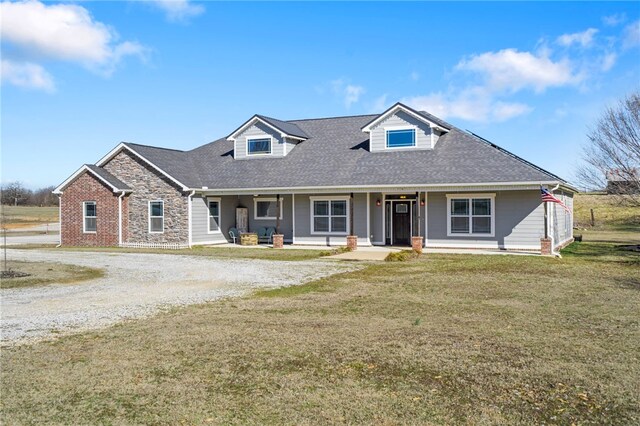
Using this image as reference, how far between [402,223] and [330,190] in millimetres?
3634

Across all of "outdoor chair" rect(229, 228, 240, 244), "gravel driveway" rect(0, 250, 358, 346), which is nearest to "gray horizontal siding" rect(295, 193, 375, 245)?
"outdoor chair" rect(229, 228, 240, 244)

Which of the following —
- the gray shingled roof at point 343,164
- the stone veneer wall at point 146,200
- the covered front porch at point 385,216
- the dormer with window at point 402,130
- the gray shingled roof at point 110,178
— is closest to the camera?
the covered front porch at point 385,216

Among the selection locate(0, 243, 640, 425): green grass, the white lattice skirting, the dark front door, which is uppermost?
the dark front door

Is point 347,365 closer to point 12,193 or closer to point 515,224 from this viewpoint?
point 515,224

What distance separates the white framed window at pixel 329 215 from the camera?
83.6ft

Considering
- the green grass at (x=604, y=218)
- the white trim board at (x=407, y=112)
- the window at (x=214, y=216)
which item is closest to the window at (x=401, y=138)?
the white trim board at (x=407, y=112)

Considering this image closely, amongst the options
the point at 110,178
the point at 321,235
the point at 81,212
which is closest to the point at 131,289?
the point at 321,235

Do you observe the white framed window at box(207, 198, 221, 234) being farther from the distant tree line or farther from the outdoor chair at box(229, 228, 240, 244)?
the distant tree line

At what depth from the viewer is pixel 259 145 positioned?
29047 millimetres

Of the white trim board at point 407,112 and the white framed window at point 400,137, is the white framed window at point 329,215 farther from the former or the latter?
the white trim board at point 407,112

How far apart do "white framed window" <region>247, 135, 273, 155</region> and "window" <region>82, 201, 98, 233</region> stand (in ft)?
27.0

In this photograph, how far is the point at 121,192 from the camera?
87.5 ft

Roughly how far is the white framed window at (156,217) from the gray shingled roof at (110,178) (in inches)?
60.7

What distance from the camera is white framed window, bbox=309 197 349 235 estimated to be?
83.6ft
